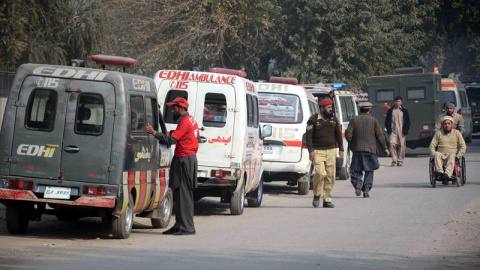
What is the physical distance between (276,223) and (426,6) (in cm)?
3381

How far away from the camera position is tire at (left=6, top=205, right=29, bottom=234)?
1268cm

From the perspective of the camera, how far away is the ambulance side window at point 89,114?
40.4ft

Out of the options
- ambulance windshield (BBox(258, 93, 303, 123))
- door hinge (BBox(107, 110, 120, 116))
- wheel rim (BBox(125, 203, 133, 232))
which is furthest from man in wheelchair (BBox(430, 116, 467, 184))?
door hinge (BBox(107, 110, 120, 116))

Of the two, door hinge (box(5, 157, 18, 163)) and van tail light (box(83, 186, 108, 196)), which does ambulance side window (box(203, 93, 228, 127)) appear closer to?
van tail light (box(83, 186, 108, 196))

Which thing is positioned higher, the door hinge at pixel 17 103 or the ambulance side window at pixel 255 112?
the ambulance side window at pixel 255 112

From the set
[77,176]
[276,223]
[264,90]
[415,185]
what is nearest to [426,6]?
[415,185]

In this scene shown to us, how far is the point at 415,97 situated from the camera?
116 feet

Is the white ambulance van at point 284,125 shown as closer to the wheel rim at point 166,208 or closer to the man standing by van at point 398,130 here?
the wheel rim at point 166,208

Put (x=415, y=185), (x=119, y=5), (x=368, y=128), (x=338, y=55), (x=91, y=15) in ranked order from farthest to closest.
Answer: (x=338, y=55) → (x=119, y=5) → (x=91, y=15) → (x=415, y=185) → (x=368, y=128)

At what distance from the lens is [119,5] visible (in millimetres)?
36781

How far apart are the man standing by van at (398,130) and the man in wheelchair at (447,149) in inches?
327

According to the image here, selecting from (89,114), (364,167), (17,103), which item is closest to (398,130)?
(364,167)

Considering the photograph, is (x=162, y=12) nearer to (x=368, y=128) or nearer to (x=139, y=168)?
(x=368, y=128)

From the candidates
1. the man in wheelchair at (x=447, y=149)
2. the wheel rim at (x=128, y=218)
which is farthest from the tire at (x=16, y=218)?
the man in wheelchair at (x=447, y=149)
